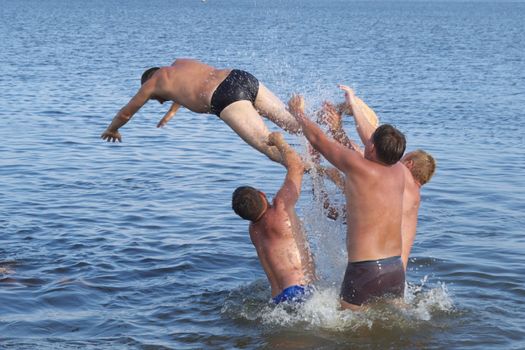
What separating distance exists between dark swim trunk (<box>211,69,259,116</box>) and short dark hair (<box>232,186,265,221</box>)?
0.97m

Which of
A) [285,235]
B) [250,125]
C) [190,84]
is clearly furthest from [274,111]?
[285,235]

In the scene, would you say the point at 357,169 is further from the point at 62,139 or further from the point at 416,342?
the point at 62,139

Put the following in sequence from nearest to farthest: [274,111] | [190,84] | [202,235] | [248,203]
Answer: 1. [248,203]
2. [190,84]
3. [274,111]
4. [202,235]

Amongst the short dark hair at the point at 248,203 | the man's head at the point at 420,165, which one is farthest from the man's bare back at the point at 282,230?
the man's head at the point at 420,165

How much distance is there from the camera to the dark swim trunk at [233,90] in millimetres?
8672

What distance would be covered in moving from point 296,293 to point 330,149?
1552mm

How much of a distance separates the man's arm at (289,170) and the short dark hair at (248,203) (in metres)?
0.25

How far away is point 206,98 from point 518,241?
4997mm

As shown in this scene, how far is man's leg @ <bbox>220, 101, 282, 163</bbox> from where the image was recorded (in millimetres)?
8594

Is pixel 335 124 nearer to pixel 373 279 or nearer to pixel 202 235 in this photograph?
pixel 373 279

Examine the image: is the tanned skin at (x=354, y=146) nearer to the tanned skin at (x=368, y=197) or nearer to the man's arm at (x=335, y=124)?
the man's arm at (x=335, y=124)

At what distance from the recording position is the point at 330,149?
757 centimetres

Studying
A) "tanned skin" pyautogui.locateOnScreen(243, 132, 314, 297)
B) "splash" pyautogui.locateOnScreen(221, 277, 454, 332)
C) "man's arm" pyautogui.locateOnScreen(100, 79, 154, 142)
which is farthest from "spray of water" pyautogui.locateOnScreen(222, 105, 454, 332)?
"man's arm" pyautogui.locateOnScreen(100, 79, 154, 142)

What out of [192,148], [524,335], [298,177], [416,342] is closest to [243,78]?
[298,177]
